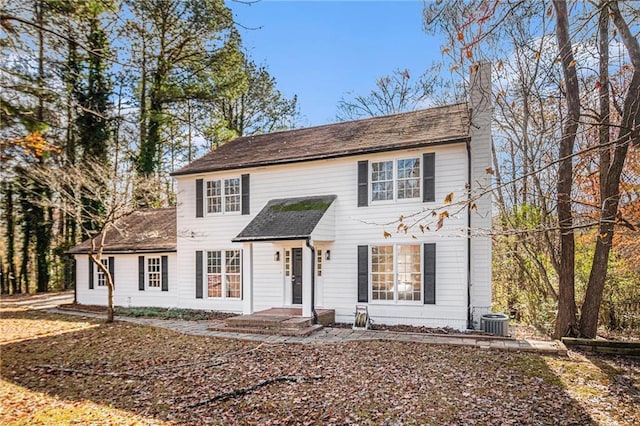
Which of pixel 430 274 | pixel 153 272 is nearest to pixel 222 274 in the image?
pixel 153 272

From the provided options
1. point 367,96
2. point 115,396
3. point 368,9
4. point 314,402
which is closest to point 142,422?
point 115,396

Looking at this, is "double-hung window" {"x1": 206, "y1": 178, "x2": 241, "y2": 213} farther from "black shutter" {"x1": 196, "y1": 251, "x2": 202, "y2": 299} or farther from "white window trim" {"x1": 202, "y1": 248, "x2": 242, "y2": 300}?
"black shutter" {"x1": 196, "y1": 251, "x2": 202, "y2": 299}

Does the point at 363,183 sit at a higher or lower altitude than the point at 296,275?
higher

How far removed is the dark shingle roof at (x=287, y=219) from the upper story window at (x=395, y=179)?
1.49 m

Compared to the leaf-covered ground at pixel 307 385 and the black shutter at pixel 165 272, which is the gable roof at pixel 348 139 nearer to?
the black shutter at pixel 165 272

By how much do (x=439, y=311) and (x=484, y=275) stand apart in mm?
1641

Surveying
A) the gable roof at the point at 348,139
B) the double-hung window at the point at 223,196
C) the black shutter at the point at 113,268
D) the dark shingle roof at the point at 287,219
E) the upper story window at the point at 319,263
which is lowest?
the black shutter at the point at 113,268

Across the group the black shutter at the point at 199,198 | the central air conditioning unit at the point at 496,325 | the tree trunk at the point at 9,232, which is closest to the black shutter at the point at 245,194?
the black shutter at the point at 199,198

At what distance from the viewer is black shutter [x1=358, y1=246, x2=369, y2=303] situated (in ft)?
40.1

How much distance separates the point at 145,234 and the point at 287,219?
7.42 meters

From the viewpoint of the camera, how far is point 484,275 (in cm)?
1146

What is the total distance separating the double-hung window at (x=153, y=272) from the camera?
1639 cm

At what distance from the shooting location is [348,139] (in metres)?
13.9

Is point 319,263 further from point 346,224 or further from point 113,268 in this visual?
point 113,268
